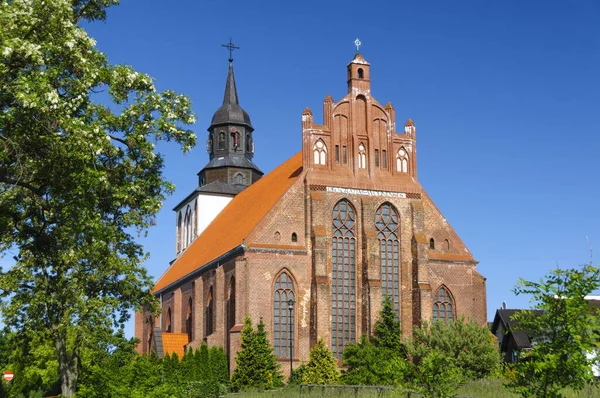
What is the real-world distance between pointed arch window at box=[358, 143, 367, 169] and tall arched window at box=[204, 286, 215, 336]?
1202 centimetres

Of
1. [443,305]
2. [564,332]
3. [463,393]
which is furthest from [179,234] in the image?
[564,332]

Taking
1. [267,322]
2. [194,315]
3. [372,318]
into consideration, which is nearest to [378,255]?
[372,318]

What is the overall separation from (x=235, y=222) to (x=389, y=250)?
1193 cm

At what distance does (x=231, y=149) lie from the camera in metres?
66.1

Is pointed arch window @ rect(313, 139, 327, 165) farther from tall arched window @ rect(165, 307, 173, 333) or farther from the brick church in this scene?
tall arched window @ rect(165, 307, 173, 333)

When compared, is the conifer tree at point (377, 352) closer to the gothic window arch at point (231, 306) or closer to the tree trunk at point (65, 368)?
the gothic window arch at point (231, 306)

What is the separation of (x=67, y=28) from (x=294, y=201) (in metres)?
25.7

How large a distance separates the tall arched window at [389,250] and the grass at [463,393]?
560 inches

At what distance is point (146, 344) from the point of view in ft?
205

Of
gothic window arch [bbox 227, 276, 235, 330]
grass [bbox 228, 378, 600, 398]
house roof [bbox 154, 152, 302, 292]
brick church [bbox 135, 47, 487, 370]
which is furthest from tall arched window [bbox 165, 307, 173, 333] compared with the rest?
grass [bbox 228, 378, 600, 398]

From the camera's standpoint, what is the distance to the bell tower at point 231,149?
65.6m

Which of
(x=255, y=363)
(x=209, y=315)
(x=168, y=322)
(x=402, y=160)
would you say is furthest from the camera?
(x=168, y=322)

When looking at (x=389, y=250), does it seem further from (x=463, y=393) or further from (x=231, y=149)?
(x=231, y=149)

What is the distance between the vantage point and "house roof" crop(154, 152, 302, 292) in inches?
1837
